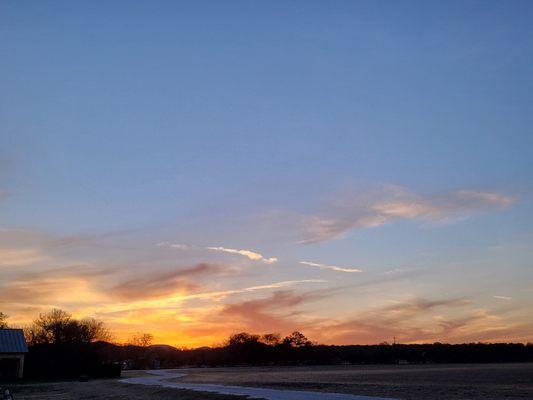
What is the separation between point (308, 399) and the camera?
3912cm

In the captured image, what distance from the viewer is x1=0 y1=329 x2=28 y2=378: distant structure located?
71.2m

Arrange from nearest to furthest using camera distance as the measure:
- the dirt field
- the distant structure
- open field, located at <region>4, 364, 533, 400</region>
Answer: open field, located at <region>4, 364, 533, 400</region> < the dirt field < the distant structure

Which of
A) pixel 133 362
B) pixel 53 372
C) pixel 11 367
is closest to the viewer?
pixel 11 367

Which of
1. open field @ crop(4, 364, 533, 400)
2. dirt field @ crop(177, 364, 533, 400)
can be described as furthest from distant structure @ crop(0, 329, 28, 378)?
dirt field @ crop(177, 364, 533, 400)

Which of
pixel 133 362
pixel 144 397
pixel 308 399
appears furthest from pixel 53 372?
pixel 133 362

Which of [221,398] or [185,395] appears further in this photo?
[185,395]

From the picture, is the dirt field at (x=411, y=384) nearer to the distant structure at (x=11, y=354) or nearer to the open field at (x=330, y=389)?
the open field at (x=330, y=389)

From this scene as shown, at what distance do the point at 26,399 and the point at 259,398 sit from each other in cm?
1753

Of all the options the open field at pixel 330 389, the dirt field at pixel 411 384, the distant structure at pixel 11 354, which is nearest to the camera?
the open field at pixel 330 389

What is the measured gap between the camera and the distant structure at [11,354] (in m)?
71.2

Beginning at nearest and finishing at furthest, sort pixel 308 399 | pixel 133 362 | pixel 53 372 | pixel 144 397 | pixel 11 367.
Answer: pixel 308 399
pixel 144 397
pixel 11 367
pixel 53 372
pixel 133 362

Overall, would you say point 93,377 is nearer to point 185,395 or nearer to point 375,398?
point 185,395

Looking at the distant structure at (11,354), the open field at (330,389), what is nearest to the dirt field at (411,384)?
the open field at (330,389)

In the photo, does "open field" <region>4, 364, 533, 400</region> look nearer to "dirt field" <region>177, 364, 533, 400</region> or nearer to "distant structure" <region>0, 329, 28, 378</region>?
"dirt field" <region>177, 364, 533, 400</region>
